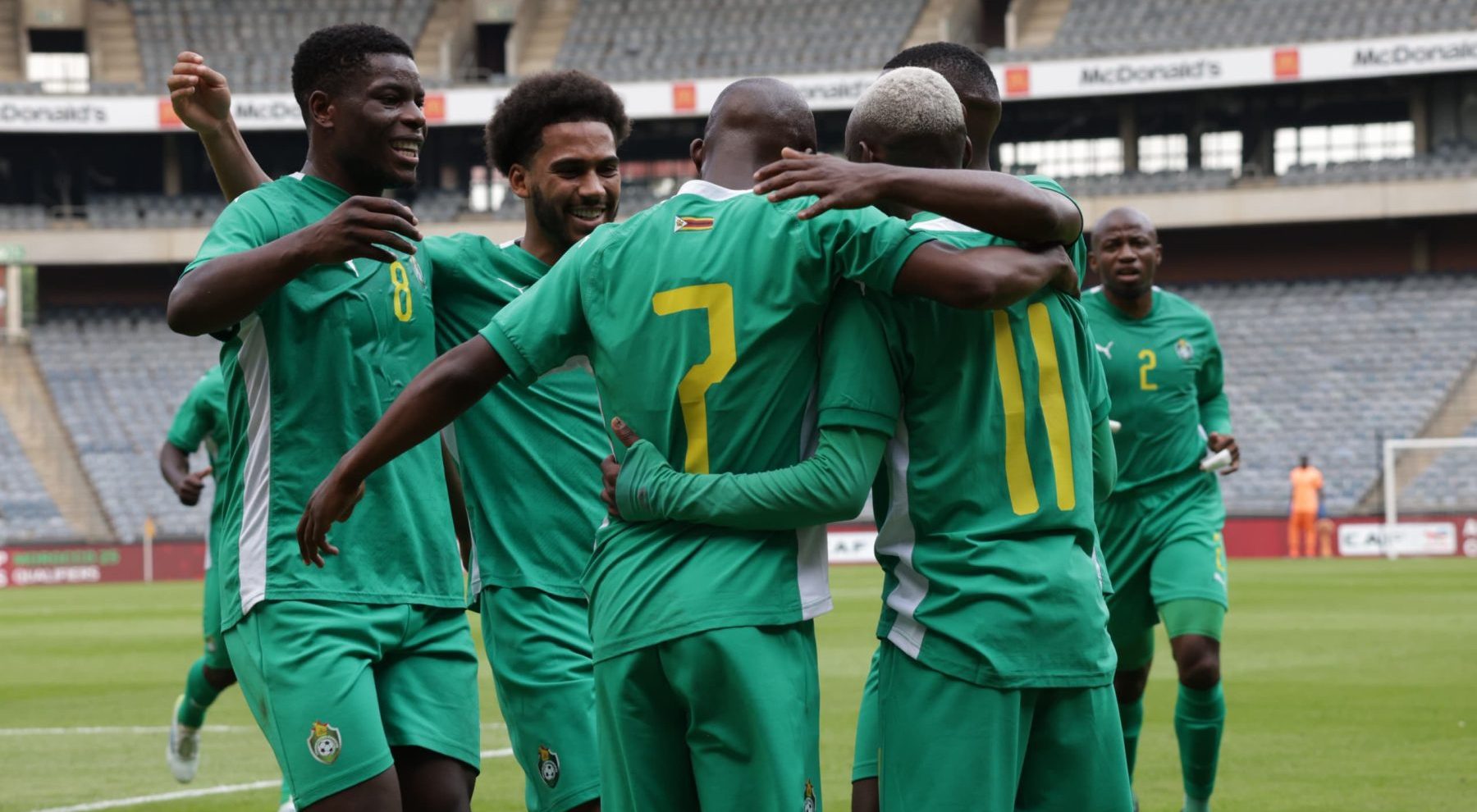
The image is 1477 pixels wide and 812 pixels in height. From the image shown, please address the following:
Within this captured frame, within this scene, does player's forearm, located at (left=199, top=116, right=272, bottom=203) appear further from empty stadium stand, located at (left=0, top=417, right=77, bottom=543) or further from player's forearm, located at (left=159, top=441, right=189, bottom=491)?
empty stadium stand, located at (left=0, top=417, right=77, bottom=543)

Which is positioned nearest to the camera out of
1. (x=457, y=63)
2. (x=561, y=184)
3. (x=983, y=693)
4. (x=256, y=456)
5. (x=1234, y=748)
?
(x=983, y=693)

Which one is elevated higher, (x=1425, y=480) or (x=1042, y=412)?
(x=1042, y=412)

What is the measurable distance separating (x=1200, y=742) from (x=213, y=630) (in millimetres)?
5158

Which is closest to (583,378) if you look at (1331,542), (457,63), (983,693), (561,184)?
(561,184)

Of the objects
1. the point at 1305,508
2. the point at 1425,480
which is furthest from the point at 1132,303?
the point at 1425,480

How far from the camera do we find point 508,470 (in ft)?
16.0

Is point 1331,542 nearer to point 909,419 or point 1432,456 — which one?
point 1432,456

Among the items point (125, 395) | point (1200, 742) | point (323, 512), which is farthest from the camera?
point (125, 395)

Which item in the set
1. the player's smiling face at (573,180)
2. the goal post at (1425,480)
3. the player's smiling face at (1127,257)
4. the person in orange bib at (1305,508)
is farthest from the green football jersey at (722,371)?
the goal post at (1425,480)

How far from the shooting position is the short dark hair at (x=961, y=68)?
402cm

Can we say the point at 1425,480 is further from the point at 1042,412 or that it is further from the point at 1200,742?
the point at 1042,412

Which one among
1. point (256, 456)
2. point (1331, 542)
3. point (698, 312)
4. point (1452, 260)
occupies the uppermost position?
point (698, 312)

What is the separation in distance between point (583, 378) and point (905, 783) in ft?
6.23

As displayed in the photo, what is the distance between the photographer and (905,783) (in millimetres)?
3562
